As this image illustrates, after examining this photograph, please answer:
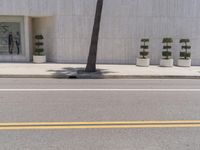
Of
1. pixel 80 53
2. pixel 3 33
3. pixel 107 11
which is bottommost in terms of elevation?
pixel 80 53

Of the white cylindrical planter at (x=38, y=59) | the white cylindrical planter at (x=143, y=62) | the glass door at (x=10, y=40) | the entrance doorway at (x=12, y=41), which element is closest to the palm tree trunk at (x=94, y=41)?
the white cylindrical planter at (x=143, y=62)

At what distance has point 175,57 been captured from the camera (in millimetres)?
16562

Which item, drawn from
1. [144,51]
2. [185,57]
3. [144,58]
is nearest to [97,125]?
[144,58]

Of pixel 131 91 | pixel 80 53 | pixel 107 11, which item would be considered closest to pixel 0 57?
pixel 80 53

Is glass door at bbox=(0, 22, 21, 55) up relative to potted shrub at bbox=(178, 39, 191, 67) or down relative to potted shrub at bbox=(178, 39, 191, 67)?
up

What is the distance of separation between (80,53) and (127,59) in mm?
2914

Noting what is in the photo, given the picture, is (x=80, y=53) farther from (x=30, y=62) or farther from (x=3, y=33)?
(x=3, y=33)

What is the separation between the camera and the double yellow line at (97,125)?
495 centimetres

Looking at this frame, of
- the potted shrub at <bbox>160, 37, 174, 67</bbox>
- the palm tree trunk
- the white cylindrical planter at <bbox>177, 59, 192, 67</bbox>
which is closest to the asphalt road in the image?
the palm tree trunk

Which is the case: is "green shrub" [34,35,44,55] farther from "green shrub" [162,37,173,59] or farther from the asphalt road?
"green shrub" [162,37,173,59]

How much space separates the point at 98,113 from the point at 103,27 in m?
10.6

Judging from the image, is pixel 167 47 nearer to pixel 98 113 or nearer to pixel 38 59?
pixel 38 59

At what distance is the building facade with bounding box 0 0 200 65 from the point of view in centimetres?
1564

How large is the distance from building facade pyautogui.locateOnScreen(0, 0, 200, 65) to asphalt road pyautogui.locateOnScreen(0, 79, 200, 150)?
21.9 feet
